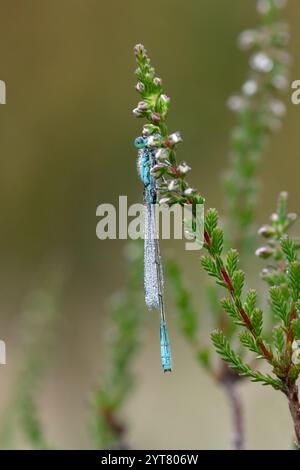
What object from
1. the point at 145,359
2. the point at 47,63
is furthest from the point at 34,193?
the point at 145,359

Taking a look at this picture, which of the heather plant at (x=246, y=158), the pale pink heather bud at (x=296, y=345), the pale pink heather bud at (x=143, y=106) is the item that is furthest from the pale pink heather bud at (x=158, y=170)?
the heather plant at (x=246, y=158)

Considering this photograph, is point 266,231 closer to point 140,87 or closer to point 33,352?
point 140,87

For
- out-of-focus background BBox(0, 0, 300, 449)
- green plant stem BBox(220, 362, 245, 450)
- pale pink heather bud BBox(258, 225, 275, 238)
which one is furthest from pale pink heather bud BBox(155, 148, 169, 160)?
out-of-focus background BBox(0, 0, 300, 449)

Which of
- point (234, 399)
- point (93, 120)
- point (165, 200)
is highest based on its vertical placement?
point (93, 120)

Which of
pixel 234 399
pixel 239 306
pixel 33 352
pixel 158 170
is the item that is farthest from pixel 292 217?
pixel 33 352

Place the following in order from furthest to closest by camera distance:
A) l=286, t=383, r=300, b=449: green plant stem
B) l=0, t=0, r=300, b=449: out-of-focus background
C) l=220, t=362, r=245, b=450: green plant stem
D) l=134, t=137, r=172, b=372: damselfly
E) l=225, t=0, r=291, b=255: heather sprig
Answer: l=0, t=0, r=300, b=449: out-of-focus background, l=225, t=0, r=291, b=255: heather sprig, l=220, t=362, r=245, b=450: green plant stem, l=134, t=137, r=172, b=372: damselfly, l=286, t=383, r=300, b=449: green plant stem

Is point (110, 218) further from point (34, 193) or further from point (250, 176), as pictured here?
point (34, 193)

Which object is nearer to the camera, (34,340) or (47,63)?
(34,340)

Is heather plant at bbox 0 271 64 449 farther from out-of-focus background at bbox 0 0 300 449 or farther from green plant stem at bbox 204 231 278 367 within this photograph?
out-of-focus background at bbox 0 0 300 449
